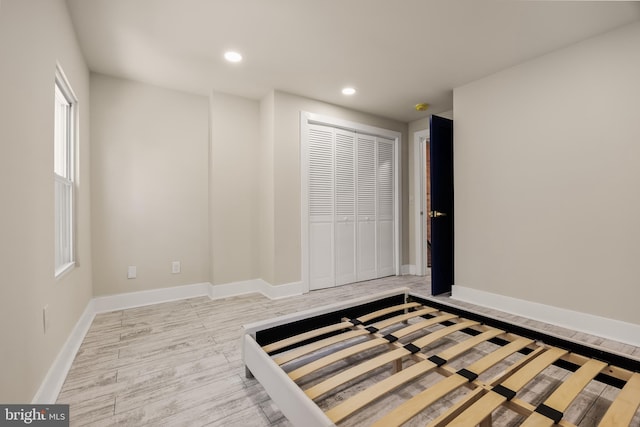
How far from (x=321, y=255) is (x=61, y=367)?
253cm

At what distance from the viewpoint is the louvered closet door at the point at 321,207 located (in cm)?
359

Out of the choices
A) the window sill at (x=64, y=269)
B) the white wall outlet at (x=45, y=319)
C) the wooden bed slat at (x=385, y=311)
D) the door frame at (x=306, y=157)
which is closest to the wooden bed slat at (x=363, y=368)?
the wooden bed slat at (x=385, y=311)

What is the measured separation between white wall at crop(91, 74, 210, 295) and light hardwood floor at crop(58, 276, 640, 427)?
0.49 metres

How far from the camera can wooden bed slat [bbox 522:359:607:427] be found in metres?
1.03

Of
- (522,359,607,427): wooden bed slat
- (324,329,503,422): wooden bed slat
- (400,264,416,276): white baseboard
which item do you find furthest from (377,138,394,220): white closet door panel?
(522,359,607,427): wooden bed slat

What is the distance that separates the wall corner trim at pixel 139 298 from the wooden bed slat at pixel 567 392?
221 centimetres

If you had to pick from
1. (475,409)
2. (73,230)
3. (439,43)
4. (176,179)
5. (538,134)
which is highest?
(439,43)

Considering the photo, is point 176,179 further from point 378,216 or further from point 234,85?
point 378,216

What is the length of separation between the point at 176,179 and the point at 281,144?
1245 millimetres

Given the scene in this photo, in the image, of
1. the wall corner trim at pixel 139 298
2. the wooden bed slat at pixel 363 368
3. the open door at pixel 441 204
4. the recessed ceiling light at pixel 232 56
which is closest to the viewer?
the wooden bed slat at pixel 363 368

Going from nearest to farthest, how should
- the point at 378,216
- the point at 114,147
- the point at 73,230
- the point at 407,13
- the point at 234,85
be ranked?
1. the point at 407,13
2. the point at 73,230
3. the point at 114,147
4. the point at 234,85
5. the point at 378,216

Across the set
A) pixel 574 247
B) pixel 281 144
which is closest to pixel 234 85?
pixel 281 144

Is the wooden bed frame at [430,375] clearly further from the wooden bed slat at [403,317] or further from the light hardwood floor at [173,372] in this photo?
the light hardwood floor at [173,372]

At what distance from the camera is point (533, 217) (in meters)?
2.60
